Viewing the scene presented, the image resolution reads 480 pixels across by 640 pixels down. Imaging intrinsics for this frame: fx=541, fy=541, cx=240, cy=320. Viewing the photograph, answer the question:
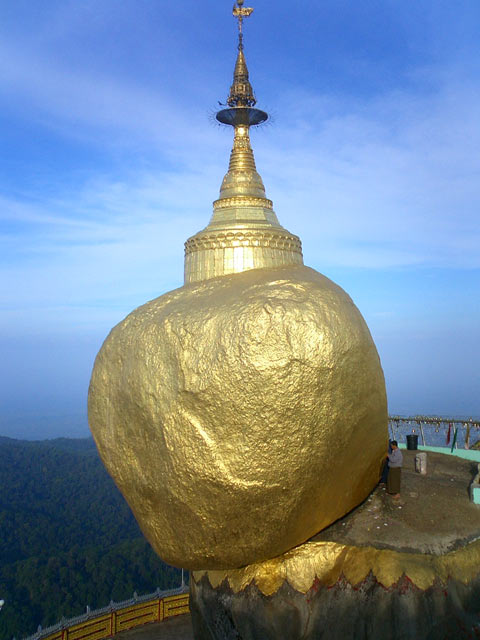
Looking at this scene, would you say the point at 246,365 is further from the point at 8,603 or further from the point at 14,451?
the point at 14,451

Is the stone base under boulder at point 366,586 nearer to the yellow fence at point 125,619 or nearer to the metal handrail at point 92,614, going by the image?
the yellow fence at point 125,619

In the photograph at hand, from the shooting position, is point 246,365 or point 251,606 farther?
point 251,606

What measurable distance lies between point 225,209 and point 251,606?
618cm

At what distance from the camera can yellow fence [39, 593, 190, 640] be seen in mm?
12656

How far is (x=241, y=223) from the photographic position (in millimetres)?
8961

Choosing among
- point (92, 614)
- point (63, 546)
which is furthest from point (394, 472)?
point (63, 546)

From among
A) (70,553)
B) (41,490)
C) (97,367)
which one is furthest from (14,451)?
(97,367)

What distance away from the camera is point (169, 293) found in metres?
8.24

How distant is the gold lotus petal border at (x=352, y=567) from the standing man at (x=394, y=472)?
1350 mm

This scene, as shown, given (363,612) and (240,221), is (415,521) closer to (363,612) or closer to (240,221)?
(363,612)

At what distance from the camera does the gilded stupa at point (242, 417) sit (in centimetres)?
650

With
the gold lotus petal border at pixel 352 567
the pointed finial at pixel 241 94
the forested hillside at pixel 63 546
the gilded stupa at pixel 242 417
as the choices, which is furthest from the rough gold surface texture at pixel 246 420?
the forested hillside at pixel 63 546

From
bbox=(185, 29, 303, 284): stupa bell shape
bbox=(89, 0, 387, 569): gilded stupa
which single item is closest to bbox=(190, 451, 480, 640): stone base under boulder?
bbox=(89, 0, 387, 569): gilded stupa

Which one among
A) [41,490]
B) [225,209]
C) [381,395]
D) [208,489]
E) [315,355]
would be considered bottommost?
[41,490]
